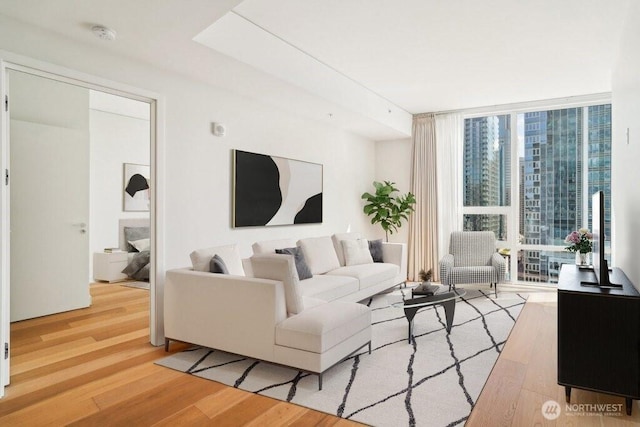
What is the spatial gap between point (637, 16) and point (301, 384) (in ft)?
10.6

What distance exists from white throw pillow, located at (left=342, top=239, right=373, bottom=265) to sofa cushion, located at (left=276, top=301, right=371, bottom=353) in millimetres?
2295

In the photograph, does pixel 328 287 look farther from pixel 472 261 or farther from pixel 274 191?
pixel 472 261

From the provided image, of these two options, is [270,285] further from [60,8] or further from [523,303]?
[523,303]

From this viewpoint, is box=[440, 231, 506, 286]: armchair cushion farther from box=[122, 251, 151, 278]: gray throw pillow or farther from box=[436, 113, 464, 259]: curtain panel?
box=[122, 251, 151, 278]: gray throw pillow

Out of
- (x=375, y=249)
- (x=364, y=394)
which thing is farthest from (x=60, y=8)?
(x=375, y=249)

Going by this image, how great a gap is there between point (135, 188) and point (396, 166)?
4.50 meters

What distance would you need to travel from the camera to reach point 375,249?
5805mm

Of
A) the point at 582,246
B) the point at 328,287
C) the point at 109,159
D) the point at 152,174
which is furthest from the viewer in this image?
the point at 109,159

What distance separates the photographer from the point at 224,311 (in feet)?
9.99

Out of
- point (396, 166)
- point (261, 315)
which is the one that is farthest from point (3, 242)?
point (396, 166)

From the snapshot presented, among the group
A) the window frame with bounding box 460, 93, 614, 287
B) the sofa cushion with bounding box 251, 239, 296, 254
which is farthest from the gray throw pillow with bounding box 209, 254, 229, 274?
the window frame with bounding box 460, 93, 614, 287

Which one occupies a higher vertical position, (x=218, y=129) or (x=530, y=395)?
(x=218, y=129)

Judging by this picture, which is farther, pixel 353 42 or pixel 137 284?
pixel 137 284

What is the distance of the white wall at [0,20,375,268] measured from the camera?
9.83 feet
